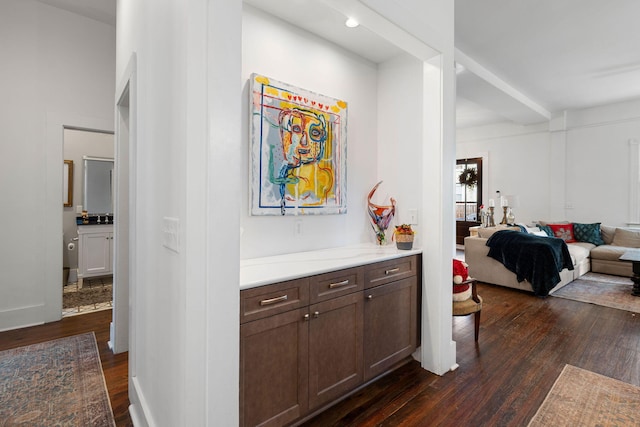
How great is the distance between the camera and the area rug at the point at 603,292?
3922mm

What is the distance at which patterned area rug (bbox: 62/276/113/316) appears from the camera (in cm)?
370

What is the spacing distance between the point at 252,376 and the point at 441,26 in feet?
8.26

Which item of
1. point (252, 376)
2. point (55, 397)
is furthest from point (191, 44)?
point (55, 397)

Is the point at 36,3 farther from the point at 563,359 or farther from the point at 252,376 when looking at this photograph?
the point at 563,359

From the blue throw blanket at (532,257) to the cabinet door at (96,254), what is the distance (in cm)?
558

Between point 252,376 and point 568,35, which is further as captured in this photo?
point 568,35

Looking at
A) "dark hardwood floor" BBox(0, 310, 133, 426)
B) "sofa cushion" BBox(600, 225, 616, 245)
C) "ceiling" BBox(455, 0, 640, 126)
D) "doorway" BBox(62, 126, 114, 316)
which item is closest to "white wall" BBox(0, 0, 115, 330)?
"dark hardwood floor" BBox(0, 310, 133, 426)

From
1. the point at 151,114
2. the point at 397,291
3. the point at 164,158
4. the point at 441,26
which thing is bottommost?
the point at 397,291

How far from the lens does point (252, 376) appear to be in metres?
1.51

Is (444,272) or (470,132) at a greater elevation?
(470,132)

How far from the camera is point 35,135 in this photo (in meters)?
3.20

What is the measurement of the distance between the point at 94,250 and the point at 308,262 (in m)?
4.26

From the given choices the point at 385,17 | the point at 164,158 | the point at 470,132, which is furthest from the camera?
the point at 470,132

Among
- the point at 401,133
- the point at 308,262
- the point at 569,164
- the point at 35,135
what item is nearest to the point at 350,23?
the point at 401,133
